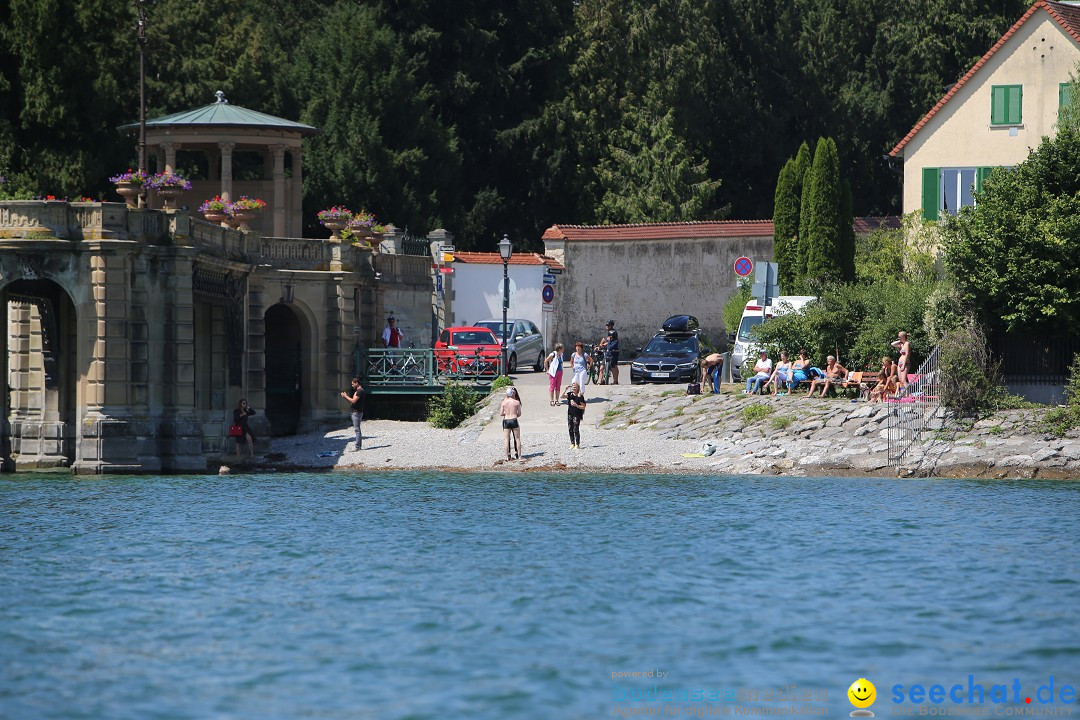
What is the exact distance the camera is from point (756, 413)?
1497 inches

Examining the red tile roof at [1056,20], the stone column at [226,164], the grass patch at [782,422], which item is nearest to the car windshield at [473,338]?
the stone column at [226,164]

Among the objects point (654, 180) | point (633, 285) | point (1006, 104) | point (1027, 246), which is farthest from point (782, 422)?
point (654, 180)

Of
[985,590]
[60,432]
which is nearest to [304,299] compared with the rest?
[60,432]

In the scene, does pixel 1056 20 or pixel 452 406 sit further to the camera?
pixel 1056 20

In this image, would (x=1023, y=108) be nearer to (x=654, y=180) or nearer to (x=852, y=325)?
(x=852, y=325)

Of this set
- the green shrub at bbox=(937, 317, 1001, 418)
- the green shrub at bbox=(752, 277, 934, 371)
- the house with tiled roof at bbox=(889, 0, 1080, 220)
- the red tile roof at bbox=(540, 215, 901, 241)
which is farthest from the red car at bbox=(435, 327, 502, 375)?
the green shrub at bbox=(937, 317, 1001, 418)

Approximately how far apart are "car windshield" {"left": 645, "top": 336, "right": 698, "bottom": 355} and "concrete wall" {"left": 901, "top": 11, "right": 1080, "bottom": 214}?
843cm

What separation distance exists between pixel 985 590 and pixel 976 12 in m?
45.7

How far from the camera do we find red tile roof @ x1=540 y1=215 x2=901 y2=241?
55.8 m

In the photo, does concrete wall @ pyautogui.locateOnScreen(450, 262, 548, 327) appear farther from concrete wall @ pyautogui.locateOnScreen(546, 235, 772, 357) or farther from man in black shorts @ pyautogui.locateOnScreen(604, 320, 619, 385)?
man in black shorts @ pyautogui.locateOnScreen(604, 320, 619, 385)

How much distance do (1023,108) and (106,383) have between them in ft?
84.5

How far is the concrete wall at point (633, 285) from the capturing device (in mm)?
56281

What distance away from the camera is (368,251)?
45188mm

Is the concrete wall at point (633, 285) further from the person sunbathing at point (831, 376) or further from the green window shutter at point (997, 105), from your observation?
the person sunbathing at point (831, 376)
